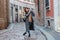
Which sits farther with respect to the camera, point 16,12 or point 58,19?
point 16,12

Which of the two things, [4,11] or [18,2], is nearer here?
[4,11]

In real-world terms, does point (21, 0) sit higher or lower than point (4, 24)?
higher

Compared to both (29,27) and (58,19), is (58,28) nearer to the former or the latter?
(58,19)

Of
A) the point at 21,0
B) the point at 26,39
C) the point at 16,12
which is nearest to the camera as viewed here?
the point at 26,39

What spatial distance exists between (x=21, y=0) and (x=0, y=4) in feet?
85.2

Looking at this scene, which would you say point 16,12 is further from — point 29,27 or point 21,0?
point 29,27

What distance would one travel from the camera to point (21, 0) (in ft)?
143

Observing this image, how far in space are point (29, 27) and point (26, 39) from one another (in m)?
1.01

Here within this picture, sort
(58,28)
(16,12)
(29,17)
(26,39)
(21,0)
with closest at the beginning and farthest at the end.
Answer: (26,39) < (29,17) < (58,28) < (16,12) < (21,0)

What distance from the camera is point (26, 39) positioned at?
10.1m

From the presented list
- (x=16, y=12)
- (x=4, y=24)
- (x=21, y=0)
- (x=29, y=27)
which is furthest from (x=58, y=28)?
(x=21, y=0)

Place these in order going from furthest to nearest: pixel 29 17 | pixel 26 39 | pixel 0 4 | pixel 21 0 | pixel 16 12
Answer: pixel 21 0
pixel 16 12
pixel 0 4
pixel 29 17
pixel 26 39

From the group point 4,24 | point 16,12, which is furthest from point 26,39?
point 16,12

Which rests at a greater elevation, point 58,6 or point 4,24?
point 58,6
